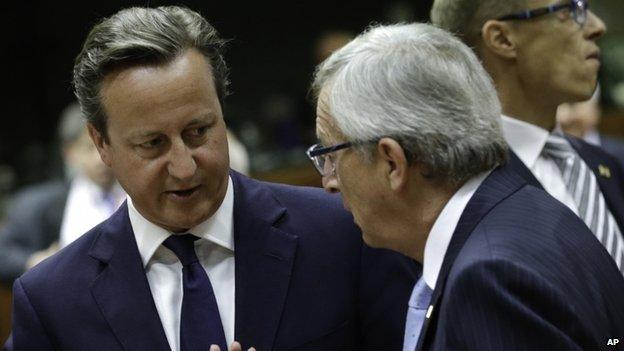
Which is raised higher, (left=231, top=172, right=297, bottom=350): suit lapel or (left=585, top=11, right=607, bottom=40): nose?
(left=585, top=11, right=607, bottom=40): nose

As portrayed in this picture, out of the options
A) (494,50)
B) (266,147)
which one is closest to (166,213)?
(494,50)

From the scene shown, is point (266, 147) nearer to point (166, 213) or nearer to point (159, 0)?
point (159, 0)

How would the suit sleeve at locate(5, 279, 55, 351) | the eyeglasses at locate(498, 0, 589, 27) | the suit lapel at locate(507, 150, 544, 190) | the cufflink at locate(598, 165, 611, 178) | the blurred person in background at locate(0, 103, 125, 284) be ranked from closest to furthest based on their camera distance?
the suit sleeve at locate(5, 279, 55, 351), the suit lapel at locate(507, 150, 544, 190), the eyeglasses at locate(498, 0, 589, 27), the cufflink at locate(598, 165, 611, 178), the blurred person in background at locate(0, 103, 125, 284)

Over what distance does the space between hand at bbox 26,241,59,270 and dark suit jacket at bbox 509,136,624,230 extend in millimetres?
2628

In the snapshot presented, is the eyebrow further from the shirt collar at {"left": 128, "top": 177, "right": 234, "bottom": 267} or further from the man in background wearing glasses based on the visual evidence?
the man in background wearing glasses

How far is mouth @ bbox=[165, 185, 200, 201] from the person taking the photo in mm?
2225

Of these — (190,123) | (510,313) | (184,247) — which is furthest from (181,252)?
(510,313)

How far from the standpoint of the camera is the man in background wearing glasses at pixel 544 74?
294 cm

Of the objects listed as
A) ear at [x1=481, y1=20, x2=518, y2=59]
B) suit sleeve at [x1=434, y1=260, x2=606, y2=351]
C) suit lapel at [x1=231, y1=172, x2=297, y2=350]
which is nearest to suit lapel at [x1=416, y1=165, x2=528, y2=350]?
suit sleeve at [x1=434, y1=260, x2=606, y2=351]

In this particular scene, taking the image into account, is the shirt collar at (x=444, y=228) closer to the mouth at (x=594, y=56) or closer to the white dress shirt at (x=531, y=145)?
the white dress shirt at (x=531, y=145)

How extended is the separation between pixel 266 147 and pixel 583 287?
6408 millimetres

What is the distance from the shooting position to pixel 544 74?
2961mm

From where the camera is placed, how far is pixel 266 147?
27.1ft

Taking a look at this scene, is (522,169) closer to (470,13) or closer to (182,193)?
(470,13)
